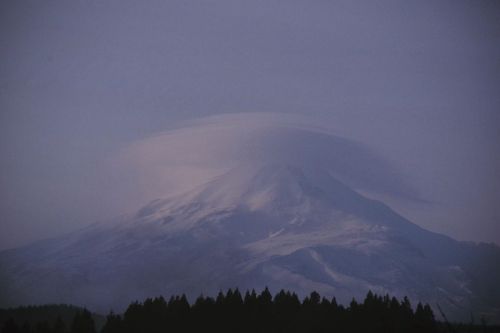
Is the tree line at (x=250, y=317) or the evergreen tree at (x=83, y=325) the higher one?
the tree line at (x=250, y=317)

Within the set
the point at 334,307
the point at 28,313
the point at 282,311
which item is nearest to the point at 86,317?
the point at 282,311

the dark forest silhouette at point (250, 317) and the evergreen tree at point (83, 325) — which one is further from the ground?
the dark forest silhouette at point (250, 317)

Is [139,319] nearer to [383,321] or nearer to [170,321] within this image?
[170,321]

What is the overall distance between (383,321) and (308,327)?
24.4 ft

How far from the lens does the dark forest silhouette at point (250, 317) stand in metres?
56.1

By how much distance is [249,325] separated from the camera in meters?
59.5

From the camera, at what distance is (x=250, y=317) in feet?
197

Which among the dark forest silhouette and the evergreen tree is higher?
the dark forest silhouette

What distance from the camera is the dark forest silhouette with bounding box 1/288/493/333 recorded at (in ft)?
184

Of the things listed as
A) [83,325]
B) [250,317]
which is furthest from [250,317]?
[83,325]

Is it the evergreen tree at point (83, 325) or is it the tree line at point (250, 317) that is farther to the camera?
the tree line at point (250, 317)

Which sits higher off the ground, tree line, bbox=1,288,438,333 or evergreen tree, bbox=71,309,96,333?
tree line, bbox=1,288,438,333

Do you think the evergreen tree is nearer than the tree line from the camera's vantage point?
Yes

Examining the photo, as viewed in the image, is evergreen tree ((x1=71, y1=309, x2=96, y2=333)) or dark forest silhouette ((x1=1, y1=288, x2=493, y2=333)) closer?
evergreen tree ((x1=71, y1=309, x2=96, y2=333))
